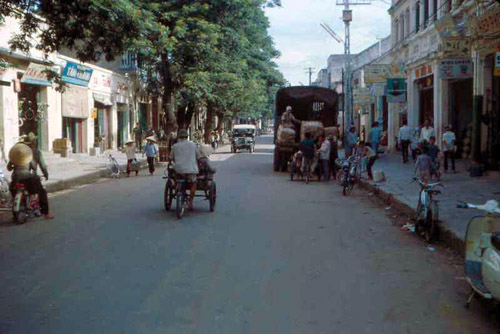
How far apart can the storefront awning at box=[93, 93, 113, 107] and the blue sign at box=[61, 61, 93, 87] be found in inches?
119

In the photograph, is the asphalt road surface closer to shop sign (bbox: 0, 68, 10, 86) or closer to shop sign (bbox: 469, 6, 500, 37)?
shop sign (bbox: 469, 6, 500, 37)

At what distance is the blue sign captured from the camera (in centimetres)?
3008

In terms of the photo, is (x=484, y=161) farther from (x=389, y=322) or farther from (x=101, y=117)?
(x=101, y=117)

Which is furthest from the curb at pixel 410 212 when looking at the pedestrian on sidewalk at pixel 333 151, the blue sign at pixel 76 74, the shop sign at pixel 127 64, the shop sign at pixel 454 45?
the shop sign at pixel 127 64

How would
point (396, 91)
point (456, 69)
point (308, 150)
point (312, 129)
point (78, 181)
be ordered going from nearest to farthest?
point (308, 150) → point (78, 181) → point (456, 69) → point (312, 129) → point (396, 91)

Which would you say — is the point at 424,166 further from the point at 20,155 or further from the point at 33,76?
the point at 33,76

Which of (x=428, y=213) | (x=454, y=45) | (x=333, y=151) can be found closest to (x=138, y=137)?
(x=333, y=151)

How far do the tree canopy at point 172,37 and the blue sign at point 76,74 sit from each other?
4.57 feet

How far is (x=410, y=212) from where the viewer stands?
38.6 feet

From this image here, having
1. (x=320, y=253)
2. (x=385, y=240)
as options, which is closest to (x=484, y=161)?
(x=385, y=240)

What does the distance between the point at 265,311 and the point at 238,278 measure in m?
1.23

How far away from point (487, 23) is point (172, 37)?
15.6 metres

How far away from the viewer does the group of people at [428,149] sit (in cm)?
1312

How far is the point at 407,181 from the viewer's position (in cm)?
1759
